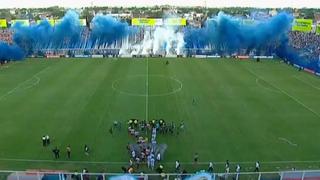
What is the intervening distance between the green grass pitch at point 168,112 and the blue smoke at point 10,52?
438cm

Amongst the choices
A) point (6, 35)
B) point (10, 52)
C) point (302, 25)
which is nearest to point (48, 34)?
point (6, 35)

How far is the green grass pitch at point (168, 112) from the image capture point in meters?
26.7

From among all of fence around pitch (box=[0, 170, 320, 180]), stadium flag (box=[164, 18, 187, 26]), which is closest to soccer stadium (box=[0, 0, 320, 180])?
fence around pitch (box=[0, 170, 320, 180])

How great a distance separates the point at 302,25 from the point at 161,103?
1720 inches

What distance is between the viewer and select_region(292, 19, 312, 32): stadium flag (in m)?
68.8

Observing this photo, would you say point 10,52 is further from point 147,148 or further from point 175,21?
point 147,148

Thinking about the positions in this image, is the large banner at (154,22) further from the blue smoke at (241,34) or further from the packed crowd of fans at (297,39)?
the blue smoke at (241,34)

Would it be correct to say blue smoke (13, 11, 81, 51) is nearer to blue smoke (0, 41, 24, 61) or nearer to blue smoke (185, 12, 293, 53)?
blue smoke (0, 41, 24, 61)

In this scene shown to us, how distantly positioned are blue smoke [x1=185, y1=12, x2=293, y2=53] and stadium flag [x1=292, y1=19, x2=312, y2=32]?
122 cm

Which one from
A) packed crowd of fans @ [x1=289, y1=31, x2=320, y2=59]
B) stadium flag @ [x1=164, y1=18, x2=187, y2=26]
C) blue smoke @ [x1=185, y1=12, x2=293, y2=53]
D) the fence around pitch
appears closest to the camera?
the fence around pitch

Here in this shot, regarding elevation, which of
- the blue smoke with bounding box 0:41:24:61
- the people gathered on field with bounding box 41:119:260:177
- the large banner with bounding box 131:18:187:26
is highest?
the large banner with bounding box 131:18:187:26

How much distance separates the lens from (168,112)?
35406mm

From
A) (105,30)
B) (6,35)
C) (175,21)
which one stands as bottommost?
(6,35)

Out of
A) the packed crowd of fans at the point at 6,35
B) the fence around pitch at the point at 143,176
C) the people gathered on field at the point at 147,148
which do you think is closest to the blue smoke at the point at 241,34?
the packed crowd of fans at the point at 6,35
